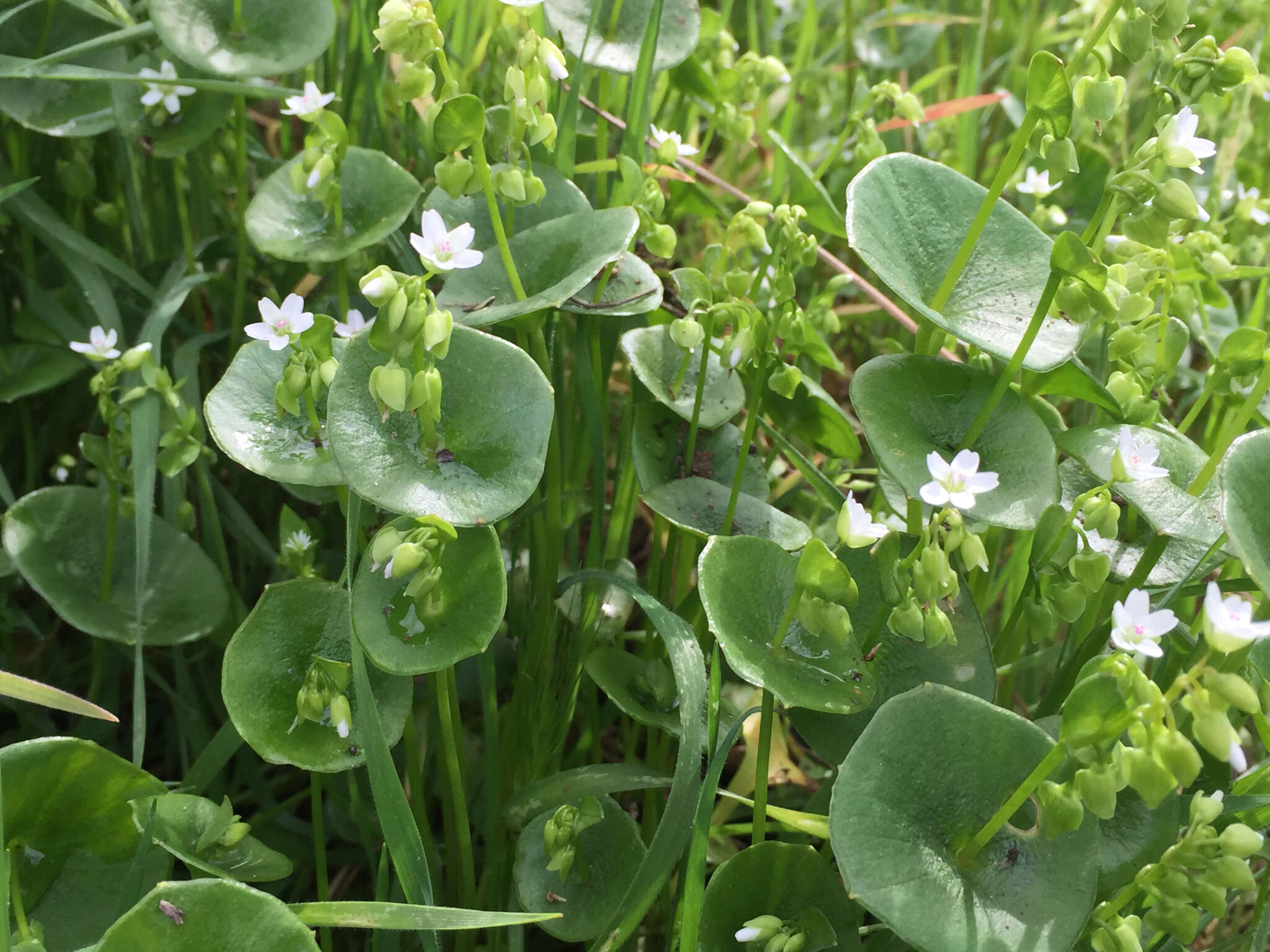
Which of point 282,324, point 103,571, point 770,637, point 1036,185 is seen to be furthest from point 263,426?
point 1036,185

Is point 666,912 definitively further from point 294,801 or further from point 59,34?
point 59,34

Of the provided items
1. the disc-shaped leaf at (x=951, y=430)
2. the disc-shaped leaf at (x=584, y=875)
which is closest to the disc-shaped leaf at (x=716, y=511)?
the disc-shaped leaf at (x=951, y=430)

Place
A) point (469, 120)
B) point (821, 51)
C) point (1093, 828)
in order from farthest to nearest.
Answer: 1. point (821, 51)
2. point (469, 120)
3. point (1093, 828)

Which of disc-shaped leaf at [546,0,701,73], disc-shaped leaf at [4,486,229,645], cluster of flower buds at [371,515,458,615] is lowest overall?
disc-shaped leaf at [4,486,229,645]

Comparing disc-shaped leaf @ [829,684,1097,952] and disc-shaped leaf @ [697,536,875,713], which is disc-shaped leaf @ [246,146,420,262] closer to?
disc-shaped leaf @ [697,536,875,713]

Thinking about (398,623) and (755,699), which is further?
(755,699)

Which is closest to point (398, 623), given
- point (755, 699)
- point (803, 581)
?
point (803, 581)

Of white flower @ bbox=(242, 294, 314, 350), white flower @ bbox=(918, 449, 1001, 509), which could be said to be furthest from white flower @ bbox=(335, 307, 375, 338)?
white flower @ bbox=(918, 449, 1001, 509)
